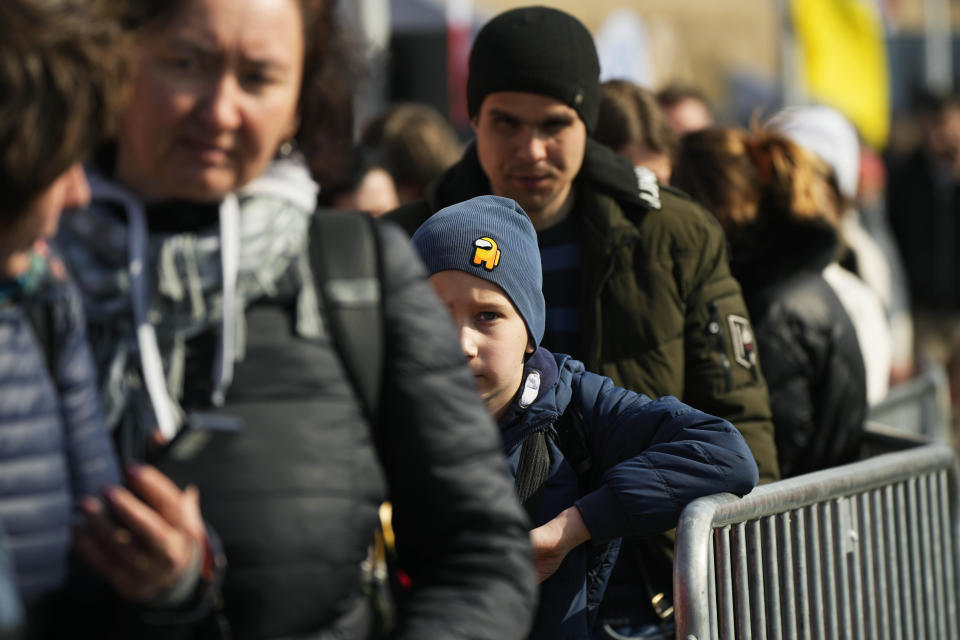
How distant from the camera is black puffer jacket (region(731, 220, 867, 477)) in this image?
4.14 m

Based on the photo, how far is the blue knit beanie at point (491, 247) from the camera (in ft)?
9.11

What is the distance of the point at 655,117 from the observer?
15.1 ft

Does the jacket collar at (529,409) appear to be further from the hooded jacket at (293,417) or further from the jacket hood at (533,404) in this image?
the hooded jacket at (293,417)

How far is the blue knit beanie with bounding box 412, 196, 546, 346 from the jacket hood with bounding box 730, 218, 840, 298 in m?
1.56

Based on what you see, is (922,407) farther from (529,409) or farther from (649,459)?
(529,409)

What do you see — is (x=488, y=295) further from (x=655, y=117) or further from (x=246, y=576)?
(x=655, y=117)

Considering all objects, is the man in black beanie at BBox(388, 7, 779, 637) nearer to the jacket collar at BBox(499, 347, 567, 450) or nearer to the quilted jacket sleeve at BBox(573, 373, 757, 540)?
the quilted jacket sleeve at BBox(573, 373, 757, 540)

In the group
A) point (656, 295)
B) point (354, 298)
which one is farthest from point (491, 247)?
point (354, 298)

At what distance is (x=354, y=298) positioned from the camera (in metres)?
1.79

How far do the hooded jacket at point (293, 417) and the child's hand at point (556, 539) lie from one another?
0.82 meters

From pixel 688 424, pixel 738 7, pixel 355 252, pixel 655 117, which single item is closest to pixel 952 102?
pixel 655 117

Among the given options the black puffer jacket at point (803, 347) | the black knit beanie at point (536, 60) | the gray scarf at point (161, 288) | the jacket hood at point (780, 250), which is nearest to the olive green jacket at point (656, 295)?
the black knit beanie at point (536, 60)

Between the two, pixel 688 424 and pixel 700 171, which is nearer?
pixel 688 424

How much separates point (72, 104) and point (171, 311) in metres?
0.30
